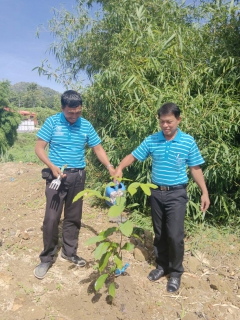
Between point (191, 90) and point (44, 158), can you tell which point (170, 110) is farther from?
point (191, 90)

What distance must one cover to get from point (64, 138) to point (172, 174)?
1050 millimetres

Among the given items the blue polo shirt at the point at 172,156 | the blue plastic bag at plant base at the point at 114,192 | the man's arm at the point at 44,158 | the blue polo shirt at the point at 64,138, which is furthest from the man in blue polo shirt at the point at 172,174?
the man's arm at the point at 44,158

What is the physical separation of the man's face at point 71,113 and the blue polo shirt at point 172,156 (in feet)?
2.28

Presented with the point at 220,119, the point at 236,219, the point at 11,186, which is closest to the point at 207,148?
the point at 220,119

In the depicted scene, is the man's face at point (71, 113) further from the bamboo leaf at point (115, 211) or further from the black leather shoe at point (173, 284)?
the black leather shoe at point (173, 284)

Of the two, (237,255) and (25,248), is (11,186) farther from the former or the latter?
(237,255)

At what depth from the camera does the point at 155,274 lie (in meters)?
2.80

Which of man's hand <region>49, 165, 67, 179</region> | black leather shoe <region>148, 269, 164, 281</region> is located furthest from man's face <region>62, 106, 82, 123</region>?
black leather shoe <region>148, 269, 164, 281</region>

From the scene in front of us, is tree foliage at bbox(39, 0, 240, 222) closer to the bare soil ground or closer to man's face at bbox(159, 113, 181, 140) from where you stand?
the bare soil ground

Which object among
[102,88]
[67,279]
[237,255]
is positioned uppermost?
[102,88]

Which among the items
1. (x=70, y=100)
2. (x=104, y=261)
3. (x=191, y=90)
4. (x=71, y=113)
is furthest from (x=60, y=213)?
(x=191, y=90)

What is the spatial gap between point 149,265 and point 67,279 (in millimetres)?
894

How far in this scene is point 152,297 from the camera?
2.56 m

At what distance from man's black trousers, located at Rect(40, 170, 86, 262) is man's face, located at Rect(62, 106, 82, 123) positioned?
0.52m
